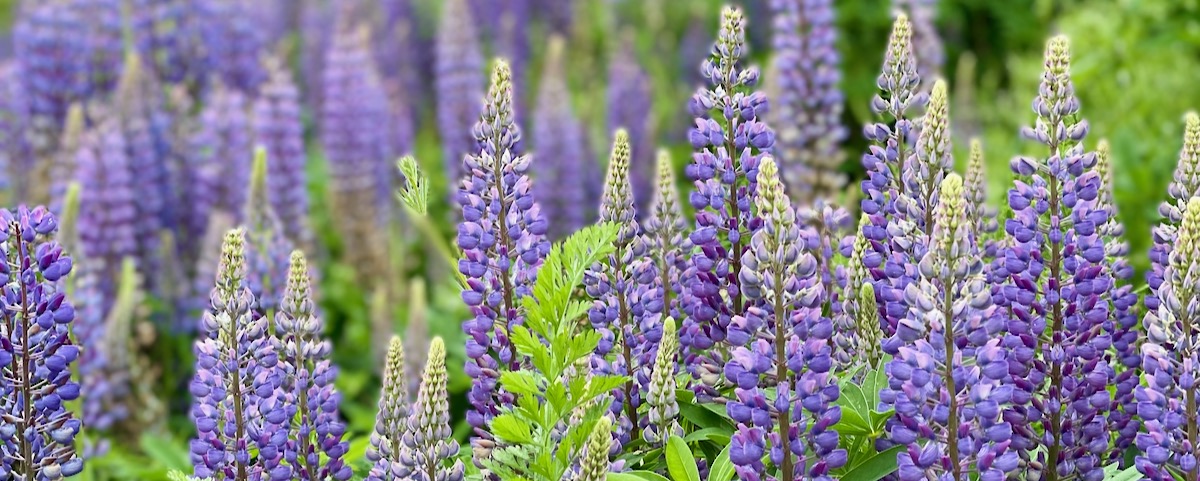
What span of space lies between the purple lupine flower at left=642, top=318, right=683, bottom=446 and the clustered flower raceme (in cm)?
59

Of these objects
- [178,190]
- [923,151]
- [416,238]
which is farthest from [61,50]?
[923,151]

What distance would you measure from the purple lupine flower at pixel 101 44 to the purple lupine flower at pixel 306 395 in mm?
4209

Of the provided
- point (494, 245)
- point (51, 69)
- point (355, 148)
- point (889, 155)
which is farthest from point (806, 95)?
point (51, 69)

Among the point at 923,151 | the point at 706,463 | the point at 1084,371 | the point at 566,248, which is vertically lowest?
the point at 706,463

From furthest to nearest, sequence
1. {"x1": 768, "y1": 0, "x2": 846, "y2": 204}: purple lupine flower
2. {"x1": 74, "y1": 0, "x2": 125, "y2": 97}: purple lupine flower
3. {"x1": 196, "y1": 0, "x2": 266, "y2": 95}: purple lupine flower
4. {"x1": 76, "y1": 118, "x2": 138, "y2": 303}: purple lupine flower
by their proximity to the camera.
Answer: {"x1": 196, "y1": 0, "x2": 266, "y2": 95}: purple lupine flower
{"x1": 74, "y1": 0, "x2": 125, "y2": 97}: purple lupine flower
{"x1": 76, "y1": 118, "x2": 138, "y2": 303}: purple lupine flower
{"x1": 768, "y1": 0, "x2": 846, "y2": 204}: purple lupine flower

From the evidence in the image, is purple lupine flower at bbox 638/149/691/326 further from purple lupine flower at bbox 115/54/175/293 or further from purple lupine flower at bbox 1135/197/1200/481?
purple lupine flower at bbox 115/54/175/293

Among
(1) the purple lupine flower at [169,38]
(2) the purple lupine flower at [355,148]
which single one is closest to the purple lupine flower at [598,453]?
(2) the purple lupine flower at [355,148]

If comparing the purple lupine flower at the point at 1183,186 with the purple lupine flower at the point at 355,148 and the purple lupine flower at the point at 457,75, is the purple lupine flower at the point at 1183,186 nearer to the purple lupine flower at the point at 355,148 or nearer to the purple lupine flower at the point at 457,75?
the purple lupine flower at the point at 457,75

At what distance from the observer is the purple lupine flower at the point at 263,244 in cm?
420

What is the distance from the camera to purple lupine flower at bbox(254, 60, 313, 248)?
5777 mm

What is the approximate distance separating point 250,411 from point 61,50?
438cm

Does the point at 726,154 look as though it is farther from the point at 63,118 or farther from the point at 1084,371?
the point at 63,118

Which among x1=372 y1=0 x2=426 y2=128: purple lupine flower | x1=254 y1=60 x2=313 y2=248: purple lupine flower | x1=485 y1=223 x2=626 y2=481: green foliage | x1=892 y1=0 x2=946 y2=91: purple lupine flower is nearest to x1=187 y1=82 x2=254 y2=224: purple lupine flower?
x1=254 y1=60 x2=313 y2=248: purple lupine flower

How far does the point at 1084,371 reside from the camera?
239cm
